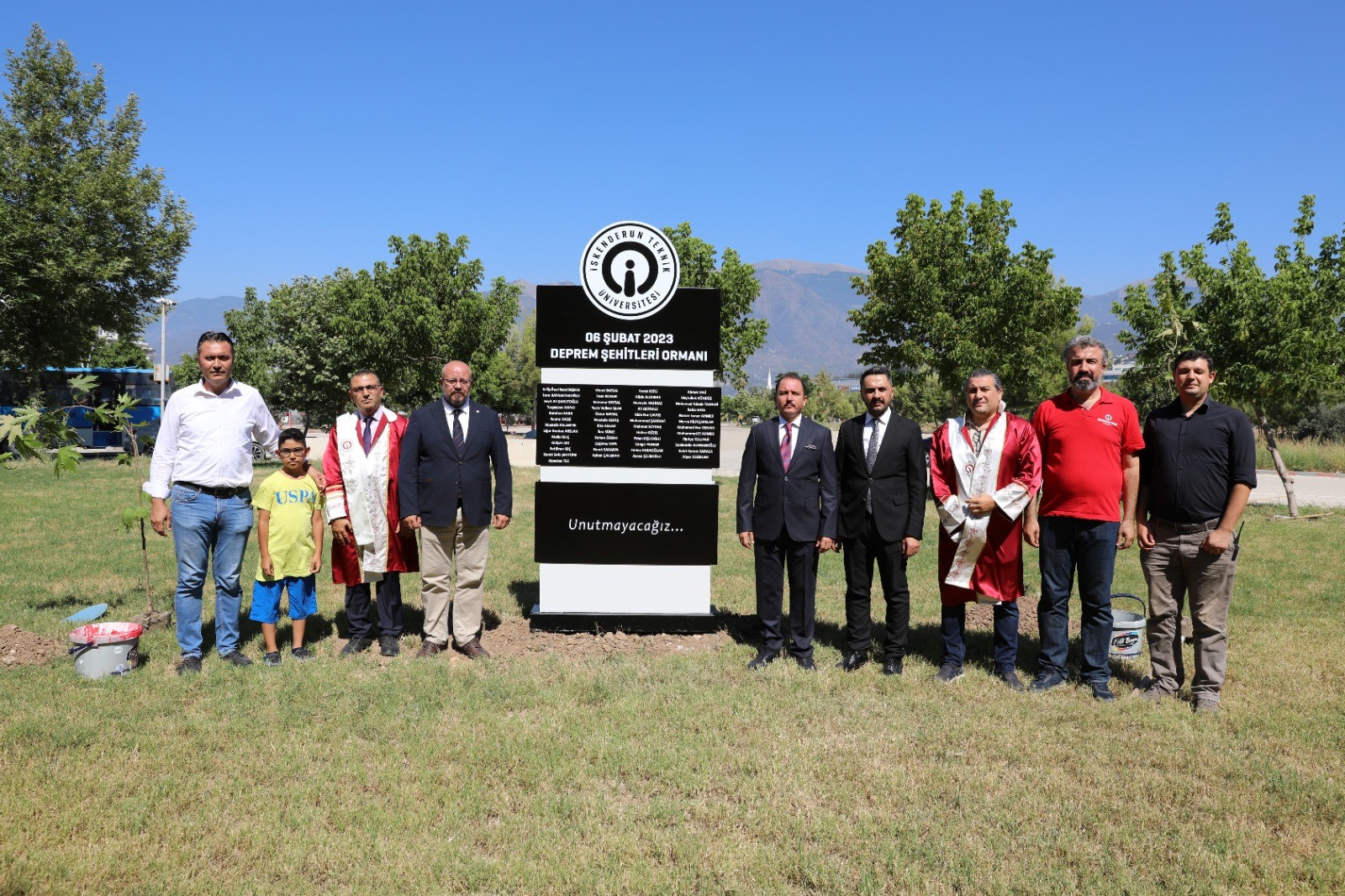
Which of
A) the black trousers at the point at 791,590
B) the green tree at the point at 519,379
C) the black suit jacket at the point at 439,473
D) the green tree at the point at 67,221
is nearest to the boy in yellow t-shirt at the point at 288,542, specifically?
the black suit jacket at the point at 439,473

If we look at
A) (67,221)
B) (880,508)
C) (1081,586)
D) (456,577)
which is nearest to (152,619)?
(456,577)

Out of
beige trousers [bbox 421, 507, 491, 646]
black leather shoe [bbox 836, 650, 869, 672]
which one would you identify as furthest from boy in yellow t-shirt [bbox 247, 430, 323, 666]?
black leather shoe [bbox 836, 650, 869, 672]

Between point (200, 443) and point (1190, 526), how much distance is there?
6.52 m

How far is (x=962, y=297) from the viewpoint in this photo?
21.8m

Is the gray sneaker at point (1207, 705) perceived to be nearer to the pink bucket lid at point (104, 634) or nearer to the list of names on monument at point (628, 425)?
the list of names on monument at point (628, 425)

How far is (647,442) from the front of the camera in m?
7.38

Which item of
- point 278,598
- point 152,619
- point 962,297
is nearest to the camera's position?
point 278,598

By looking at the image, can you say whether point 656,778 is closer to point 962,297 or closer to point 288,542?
point 288,542

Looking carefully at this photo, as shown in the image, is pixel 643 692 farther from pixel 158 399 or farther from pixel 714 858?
pixel 158 399

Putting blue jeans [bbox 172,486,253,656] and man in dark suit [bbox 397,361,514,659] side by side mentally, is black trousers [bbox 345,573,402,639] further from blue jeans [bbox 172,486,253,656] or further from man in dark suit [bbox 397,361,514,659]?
blue jeans [bbox 172,486,253,656]

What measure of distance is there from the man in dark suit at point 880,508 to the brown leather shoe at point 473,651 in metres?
2.71

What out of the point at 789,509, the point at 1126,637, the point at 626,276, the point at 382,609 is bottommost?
the point at 1126,637

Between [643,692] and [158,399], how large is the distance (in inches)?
1384

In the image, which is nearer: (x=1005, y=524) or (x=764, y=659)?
(x=1005, y=524)
